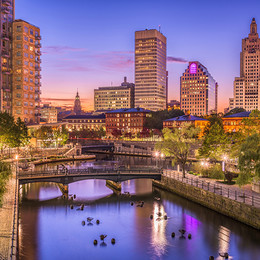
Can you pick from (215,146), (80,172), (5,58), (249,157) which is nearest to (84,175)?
(80,172)

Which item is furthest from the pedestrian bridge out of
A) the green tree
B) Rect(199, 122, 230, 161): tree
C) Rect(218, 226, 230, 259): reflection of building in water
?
the green tree

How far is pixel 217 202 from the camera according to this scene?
44.2m

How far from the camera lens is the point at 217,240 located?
37.2 metres

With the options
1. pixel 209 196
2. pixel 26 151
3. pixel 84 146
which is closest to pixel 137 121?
pixel 84 146

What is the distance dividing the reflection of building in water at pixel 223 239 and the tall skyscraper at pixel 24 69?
343 feet

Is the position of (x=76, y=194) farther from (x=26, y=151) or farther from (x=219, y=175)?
(x=26, y=151)

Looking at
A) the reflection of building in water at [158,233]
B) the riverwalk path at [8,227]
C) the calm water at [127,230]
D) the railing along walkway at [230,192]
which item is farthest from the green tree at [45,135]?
the reflection of building in water at [158,233]

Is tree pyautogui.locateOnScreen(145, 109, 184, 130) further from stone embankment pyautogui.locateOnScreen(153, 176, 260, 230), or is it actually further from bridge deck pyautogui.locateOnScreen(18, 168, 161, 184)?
stone embankment pyautogui.locateOnScreen(153, 176, 260, 230)

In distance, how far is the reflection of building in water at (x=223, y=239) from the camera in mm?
34950

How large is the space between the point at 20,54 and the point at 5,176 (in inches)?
3872

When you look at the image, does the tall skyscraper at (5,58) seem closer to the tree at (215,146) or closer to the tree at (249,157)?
the tree at (215,146)

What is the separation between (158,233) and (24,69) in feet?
340

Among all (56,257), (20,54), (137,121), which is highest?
(20,54)

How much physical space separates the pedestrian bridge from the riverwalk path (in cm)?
1077
